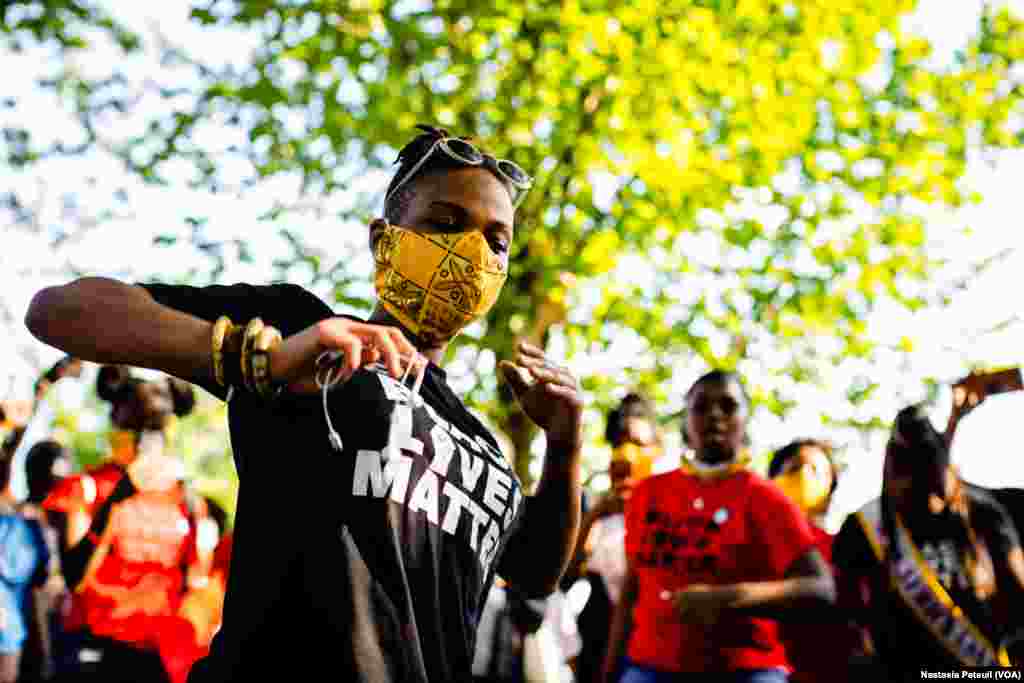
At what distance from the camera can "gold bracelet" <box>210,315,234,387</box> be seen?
194cm

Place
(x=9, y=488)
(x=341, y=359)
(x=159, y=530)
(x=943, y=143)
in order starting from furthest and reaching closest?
(x=943, y=143), (x=9, y=488), (x=159, y=530), (x=341, y=359)

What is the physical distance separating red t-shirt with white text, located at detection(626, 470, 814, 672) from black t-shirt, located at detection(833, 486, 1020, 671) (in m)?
0.54

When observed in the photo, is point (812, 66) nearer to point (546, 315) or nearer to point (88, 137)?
point (546, 315)

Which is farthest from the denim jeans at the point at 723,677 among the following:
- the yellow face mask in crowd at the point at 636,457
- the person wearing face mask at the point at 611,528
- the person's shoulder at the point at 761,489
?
the yellow face mask in crowd at the point at 636,457

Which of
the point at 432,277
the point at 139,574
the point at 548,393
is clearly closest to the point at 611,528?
the point at 139,574

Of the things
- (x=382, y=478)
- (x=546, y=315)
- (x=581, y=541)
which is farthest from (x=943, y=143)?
(x=382, y=478)

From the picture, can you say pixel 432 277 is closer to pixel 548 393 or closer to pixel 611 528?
pixel 548 393

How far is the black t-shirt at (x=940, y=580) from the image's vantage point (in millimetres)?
5383

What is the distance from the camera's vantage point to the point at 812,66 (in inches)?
441

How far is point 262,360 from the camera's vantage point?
1919 mm

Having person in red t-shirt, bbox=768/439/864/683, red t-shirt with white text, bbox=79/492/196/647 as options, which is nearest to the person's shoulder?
person in red t-shirt, bbox=768/439/864/683

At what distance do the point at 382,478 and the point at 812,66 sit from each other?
9.81 meters

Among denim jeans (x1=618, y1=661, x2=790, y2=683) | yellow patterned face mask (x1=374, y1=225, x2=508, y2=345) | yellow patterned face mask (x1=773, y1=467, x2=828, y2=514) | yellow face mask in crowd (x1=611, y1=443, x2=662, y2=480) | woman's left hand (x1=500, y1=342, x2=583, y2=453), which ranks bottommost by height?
denim jeans (x1=618, y1=661, x2=790, y2=683)

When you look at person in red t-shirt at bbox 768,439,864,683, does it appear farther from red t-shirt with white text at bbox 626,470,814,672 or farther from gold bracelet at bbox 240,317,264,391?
gold bracelet at bbox 240,317,264,391
